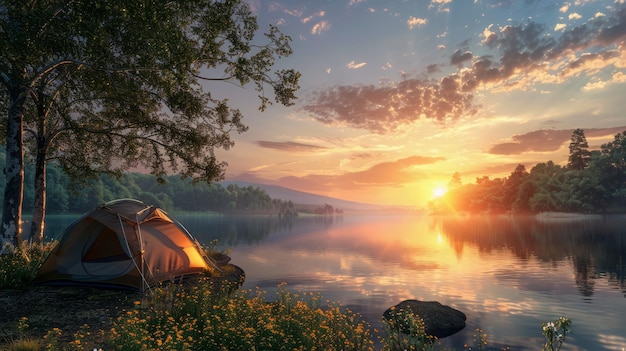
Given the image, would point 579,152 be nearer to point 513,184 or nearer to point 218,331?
point 513,184

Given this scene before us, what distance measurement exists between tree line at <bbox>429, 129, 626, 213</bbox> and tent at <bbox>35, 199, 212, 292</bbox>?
123m

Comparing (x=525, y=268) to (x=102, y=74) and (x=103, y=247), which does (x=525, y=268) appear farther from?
(x=102, y=74)

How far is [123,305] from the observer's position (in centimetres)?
1355

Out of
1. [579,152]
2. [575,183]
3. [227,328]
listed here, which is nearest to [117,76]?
[227,328]

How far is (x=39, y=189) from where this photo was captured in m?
22.7

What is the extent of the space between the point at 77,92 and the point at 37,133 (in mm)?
3483

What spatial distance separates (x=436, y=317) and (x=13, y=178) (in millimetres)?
21279

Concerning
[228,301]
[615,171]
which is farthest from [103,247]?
Result: [615,171]

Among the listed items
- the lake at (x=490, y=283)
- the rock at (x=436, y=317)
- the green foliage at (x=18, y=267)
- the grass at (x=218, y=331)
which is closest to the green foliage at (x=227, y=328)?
the grass at (x=218, y=331)

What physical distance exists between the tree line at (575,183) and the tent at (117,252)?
403ft

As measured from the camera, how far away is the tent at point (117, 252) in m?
15.5

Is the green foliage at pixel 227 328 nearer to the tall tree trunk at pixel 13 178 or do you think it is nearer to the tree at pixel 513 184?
the tall tree trunk at pixel 13 178

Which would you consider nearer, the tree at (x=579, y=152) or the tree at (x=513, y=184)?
the tree at (x=579, y=152)

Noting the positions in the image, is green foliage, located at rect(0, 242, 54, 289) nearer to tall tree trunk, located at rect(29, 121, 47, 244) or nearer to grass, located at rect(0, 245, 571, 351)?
tall tree trunk, located at rect(29, 121, 47, 244)
